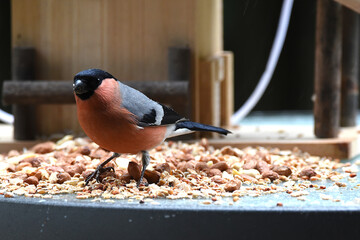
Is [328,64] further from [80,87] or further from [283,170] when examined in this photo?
[80,87]

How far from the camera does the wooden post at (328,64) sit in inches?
110

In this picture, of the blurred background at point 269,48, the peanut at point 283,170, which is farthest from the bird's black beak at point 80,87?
the blurred background at point 269,48

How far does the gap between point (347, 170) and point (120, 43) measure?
126 centimetres

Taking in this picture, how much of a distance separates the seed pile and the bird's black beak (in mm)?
306

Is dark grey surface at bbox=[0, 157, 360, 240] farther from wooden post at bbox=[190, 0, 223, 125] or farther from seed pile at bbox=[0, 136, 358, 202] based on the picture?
wooden post at bbox=[190, 0, 223, 125]

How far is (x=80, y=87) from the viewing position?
1.72m

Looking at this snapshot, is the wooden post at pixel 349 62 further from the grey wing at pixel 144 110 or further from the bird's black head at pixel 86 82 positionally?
the bird's black head at pixel 86 82

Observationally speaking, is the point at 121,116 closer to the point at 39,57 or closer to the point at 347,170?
the point at 347,170

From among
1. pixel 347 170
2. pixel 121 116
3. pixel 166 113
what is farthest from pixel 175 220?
pixel 347 170

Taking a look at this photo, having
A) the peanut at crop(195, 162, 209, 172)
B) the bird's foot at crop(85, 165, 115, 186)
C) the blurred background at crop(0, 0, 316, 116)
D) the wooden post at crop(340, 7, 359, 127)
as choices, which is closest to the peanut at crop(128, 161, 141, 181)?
the bird's foot at crop(85, 165, 115, 186)

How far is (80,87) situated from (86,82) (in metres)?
0.03

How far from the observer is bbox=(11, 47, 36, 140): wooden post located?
2900mm

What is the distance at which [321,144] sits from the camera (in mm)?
2791

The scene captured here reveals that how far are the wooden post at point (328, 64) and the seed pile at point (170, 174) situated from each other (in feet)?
1.40
